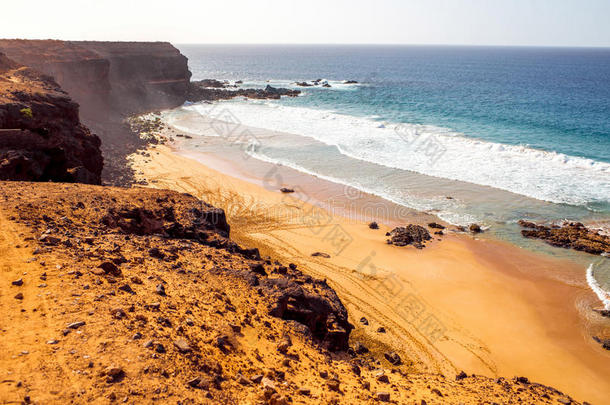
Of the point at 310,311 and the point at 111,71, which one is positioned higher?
the point at 111,71

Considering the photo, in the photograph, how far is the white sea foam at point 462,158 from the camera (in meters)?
23.0

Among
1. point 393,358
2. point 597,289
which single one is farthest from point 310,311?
point 597,289

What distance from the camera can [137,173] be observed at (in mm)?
22906

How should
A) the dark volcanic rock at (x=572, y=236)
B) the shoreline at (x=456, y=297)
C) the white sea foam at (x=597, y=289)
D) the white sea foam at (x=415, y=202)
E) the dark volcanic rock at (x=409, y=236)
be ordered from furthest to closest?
1. the white sea foam at (x=415, y=202)
2. the dark volcanic rock at (x=409, y=236)
3. the dark volcanic rock at (x=572, y=236)
4. the white sea foam at (x=597, y=289)
5. the shoreline at (x=456, y=297)

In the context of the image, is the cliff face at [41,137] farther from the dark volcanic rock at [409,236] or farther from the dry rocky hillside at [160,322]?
the dark volcanic rock at [409,236]

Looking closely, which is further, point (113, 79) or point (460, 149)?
point (113, 79)

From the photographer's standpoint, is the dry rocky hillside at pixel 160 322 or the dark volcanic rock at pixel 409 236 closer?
the dry rocky hillside at pixel 160 322

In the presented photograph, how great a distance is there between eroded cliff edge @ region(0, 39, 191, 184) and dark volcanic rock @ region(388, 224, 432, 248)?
14.5m

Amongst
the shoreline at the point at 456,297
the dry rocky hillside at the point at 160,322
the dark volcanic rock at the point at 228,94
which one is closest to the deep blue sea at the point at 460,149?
the shoreline at the point at 456,297

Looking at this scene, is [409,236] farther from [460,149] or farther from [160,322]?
[460,149]

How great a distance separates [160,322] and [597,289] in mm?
15169

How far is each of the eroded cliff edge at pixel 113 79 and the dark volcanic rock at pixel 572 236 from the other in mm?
20944

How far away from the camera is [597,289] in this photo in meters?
13.9

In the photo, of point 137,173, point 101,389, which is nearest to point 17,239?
point 101,389
